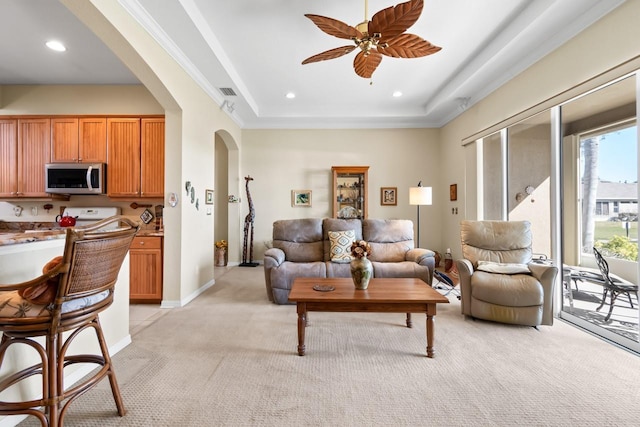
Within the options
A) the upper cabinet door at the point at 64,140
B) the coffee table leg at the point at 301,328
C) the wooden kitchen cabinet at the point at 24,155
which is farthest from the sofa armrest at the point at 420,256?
the wooden kitchen cabinet at the point at 24,155

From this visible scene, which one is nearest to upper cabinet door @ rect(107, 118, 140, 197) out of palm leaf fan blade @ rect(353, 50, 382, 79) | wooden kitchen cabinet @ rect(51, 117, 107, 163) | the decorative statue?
wooden kitchen cabinet @ rect(51, 117, 107, 163)

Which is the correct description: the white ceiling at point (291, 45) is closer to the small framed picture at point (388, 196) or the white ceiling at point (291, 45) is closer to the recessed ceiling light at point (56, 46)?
the recessed ceiling light at point (56, 46)

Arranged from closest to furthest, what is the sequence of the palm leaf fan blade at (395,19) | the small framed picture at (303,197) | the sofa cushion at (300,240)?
the palm leaf fan blade at (395,19) → the sofa cushion at (300,240) → the small framed picture at (303,197)

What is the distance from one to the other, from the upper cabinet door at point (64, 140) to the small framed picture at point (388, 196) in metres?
5.16

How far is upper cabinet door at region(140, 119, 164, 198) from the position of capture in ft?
12.1

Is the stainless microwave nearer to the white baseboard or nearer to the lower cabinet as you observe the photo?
the lower cabinet

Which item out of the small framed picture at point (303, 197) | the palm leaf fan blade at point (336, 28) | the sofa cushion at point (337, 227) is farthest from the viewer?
the small framed picture at point (303, 197)

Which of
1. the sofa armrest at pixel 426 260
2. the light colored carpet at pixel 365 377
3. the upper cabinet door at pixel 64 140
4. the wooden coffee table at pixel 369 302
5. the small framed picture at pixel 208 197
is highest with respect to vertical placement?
the upper cabinet door at pixel 64 140

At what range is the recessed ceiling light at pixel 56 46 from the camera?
2904mm

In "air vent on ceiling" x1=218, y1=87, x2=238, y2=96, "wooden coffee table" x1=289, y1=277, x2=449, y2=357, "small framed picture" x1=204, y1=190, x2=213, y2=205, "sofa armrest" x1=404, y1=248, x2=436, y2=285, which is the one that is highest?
"air vent on ceiling" x1=218, y1=87, x2=238, y2=96

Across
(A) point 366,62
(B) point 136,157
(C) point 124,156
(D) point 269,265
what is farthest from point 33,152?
(A) point 366,62

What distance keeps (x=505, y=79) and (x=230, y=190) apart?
508 centimetres

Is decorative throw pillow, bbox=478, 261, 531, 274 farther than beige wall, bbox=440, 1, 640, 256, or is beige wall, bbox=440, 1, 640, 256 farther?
decorative throw pillow, bbox=478, 261, 531, 274

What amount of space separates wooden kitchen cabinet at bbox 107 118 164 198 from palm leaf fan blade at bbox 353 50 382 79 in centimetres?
268
